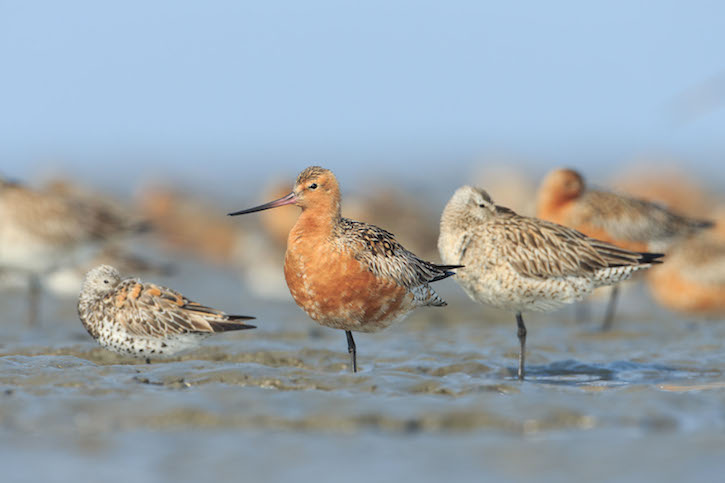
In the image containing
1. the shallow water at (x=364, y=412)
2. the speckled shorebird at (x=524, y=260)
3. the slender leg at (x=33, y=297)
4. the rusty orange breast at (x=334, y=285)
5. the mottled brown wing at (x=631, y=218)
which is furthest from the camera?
the slender leg at (x=33, y=297)

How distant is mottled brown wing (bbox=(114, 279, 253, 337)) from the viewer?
8336 millimetres

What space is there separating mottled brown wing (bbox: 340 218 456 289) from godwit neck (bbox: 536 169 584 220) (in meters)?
3.02

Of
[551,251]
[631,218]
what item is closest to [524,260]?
[551,251]

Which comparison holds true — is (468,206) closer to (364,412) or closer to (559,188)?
(559,188)

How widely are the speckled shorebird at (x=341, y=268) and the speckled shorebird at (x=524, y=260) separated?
0.44 m

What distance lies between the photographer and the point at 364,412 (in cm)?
682

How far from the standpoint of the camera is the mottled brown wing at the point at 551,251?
8812 mm

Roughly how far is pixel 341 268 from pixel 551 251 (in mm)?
2041

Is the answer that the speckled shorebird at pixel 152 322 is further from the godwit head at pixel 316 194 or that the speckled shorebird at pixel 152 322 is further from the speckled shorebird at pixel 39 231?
the speckled shorebird at pixel 39 231

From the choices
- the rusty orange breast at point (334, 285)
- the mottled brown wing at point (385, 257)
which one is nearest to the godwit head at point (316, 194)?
the mottled brown wing at point (385, 257)

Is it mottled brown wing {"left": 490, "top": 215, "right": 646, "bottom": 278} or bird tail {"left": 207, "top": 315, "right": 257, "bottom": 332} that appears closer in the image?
bird tail {"left": 207, "top": 315, "right": 257, "bottom": 332}

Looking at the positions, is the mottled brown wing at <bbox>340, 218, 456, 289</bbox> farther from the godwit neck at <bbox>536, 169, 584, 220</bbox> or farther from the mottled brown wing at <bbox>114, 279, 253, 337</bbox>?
the godwit neck at <bbox>536, 169, 584, 220</bbox>

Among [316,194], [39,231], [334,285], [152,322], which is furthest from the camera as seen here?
[39,231]

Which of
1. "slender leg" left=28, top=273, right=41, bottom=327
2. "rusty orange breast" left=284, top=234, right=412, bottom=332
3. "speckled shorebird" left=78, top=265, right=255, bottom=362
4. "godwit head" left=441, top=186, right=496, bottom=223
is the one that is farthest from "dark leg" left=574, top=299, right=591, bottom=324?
"slender leg" left=28, top=273, right=41, bottom=327
